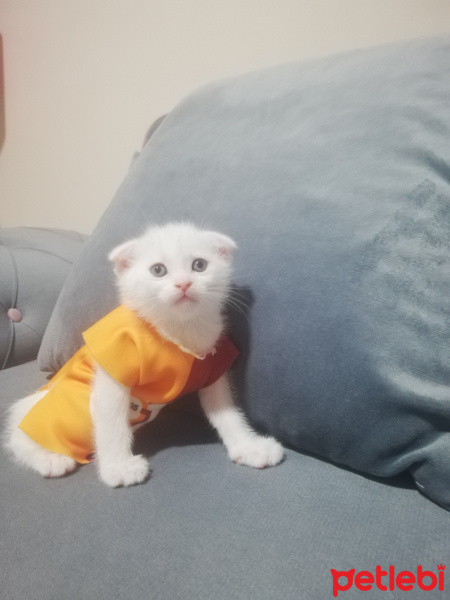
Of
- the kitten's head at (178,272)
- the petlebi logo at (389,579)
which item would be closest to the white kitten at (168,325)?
the kitten's head at (178,272)

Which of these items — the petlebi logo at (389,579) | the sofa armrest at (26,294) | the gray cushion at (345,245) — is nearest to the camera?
the petlebi logo at (389,579)

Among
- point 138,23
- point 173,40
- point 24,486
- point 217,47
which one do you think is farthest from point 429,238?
point 138,23

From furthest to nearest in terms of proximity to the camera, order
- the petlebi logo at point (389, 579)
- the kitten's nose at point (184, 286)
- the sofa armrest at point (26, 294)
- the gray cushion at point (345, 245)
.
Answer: the sofa armrest at point (26, 294) < the kitten's nose at point (184, 286) < the gray cushion at point (345, 245) < the petlebi logo at point (389, 579)

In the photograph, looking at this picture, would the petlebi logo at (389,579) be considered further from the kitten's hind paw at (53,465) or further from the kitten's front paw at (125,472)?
the kitten's hind paw at (53,465)

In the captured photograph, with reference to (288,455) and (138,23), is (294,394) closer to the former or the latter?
(288,455)

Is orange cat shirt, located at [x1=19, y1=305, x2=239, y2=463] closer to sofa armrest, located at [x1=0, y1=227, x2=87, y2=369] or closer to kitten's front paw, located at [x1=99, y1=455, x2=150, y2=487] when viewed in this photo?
kitten's front paw, located at [x1=99, y1=455, x2=150, y2=487]

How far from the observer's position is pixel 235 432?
70 centimetres

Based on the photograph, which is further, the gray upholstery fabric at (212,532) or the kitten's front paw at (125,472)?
the kitten's front paw at (125,472)

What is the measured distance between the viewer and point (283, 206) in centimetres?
66

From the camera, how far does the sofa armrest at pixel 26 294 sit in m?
1.13

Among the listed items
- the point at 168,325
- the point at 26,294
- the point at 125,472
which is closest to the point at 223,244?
the point at 168,325

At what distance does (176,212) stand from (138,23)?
105 centimetres

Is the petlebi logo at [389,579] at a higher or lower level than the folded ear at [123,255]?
lower

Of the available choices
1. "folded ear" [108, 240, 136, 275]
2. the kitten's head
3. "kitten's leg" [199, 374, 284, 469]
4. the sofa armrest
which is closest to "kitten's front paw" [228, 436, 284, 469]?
"kitten's leg" [199, 374, 284, 469]
